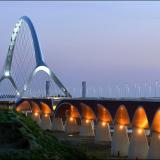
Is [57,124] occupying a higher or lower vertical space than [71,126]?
higher

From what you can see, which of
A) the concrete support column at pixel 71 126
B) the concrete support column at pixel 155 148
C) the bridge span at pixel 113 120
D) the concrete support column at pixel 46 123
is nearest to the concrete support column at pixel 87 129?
the bridge span at pixel 113 120

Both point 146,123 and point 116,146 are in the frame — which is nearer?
point 146,123

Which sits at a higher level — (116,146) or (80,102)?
(80,102)

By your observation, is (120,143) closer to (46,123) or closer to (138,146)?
(138,146)

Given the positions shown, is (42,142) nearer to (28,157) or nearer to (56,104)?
(28,157)

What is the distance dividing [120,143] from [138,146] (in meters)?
8.08

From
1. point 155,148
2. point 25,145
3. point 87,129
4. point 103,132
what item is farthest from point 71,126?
point 25,145

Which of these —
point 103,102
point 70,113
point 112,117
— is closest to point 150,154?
point 112,117

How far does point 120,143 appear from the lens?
7888cm

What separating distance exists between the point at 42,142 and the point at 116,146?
127 feet

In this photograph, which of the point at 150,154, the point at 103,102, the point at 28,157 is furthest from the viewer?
the point at 103,102

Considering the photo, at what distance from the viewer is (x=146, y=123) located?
73.8m

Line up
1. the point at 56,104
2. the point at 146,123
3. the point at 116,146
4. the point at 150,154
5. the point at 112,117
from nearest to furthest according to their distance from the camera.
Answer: the point at 150,154, the point at 146,123, the point at 116,146, the point at 112,117, the point at 56,104

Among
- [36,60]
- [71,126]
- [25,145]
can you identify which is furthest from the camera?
[36,60]
